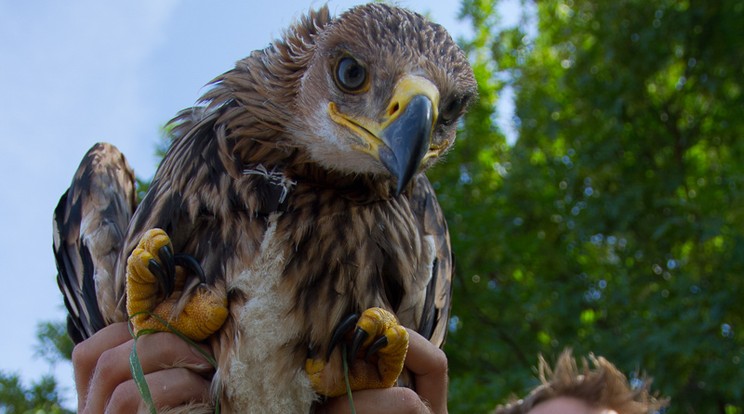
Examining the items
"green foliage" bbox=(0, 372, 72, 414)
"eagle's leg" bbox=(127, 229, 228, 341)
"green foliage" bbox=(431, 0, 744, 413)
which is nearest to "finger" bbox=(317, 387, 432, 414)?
"eagle's leg" bbox=(127, 229, 228, 341)

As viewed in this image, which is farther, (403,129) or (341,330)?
(341,330)

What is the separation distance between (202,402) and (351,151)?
0.93 meters

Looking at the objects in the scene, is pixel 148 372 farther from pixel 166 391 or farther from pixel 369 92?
pixel 369 92

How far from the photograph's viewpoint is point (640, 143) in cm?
1006

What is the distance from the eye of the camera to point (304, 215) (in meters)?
2.28

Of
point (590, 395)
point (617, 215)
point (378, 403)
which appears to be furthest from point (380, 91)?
point (617, 215)

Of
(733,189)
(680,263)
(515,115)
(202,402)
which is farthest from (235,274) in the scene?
(515,115)

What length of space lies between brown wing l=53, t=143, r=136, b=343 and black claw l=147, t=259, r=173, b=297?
464 mm

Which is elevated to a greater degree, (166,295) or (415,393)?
(166,295)

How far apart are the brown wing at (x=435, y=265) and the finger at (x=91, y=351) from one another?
3.58 feet

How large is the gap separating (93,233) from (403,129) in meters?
1.50

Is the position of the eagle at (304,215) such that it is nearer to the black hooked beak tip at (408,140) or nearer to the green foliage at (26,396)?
the black hooked beak tip at (408,140)

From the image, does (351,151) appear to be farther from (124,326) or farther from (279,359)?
(124,326)

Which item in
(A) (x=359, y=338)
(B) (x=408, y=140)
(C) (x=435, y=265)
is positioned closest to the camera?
(B) (x=408, y=140)
